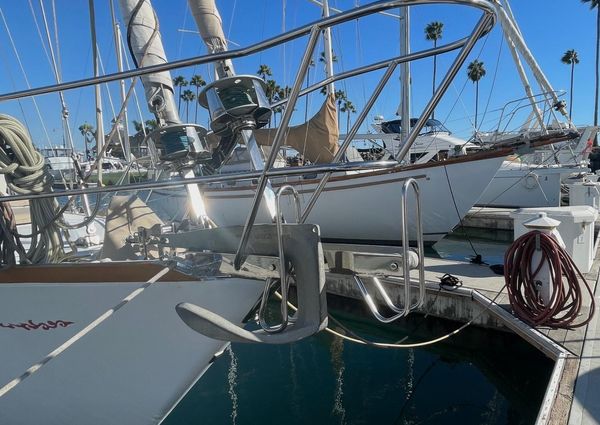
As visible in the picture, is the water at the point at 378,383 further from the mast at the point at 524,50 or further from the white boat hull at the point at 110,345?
the mast at the point at 524,50

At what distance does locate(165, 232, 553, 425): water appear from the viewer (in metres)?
3.98

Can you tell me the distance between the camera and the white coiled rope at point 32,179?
2.51m

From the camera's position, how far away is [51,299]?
2.65 metres

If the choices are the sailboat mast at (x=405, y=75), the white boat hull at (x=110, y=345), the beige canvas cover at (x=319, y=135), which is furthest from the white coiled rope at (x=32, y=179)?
the sailboat mast at (x=405, y=75)

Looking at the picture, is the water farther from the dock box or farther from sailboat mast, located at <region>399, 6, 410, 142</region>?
the dock box

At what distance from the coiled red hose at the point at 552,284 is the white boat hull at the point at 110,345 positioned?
10.1 feet

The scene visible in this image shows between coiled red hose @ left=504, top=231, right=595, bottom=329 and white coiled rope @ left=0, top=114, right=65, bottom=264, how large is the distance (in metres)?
4.30

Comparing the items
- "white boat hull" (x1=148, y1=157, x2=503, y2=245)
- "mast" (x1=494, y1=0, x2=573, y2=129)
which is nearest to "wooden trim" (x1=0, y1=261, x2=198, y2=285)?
"white boat hull" (x1=148, y1=157, x2=503, y2=245)

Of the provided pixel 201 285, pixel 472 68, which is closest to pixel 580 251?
pixel 201 285

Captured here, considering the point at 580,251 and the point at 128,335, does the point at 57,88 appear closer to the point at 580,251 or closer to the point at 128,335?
the point at 128,335

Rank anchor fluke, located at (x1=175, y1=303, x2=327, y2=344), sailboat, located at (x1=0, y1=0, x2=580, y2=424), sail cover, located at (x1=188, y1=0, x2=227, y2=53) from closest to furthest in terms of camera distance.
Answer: anchor fluke, located at (x1=175, y1=303, x2=327, y2=344) → sailboat, located at (x1=0, y1=0, x2=580, y2=424) → sail cover, located at (x1=188, y1=0, x2=227, y2=53)

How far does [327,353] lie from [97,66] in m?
4.32

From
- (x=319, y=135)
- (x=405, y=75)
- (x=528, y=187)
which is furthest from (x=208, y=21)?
(x=528, y=187)

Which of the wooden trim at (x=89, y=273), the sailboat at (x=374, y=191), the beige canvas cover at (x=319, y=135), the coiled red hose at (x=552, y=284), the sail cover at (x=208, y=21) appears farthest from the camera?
the beige canvas cover at (x=319, y=135)
